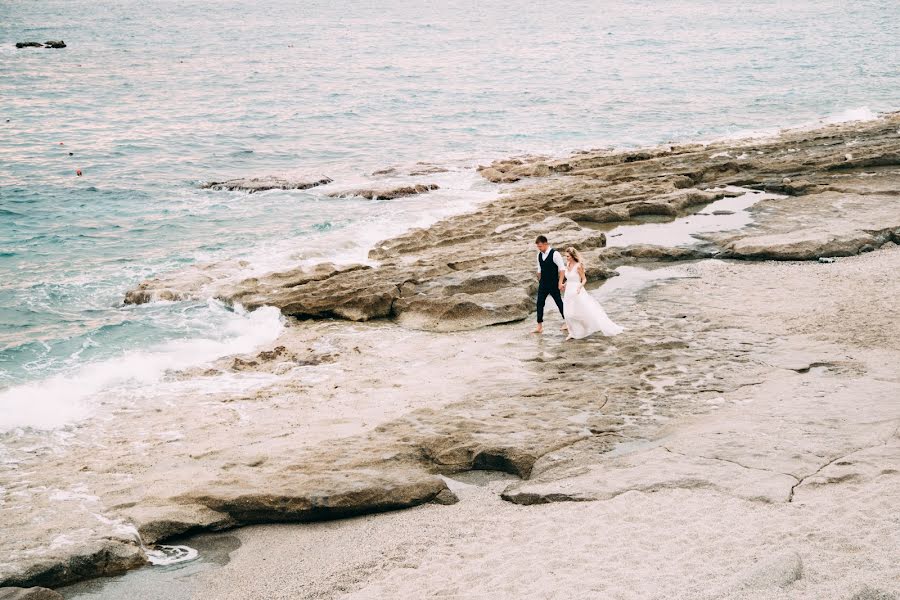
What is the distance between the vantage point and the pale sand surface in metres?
7.37

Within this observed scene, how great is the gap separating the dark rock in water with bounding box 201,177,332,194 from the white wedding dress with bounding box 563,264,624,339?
17273mm

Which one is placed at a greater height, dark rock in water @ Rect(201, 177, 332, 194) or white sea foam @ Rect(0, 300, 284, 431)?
dark rock in water @ Rect(201, 177, 332, 194)

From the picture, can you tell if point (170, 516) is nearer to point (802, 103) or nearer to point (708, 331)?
point (708, 331)

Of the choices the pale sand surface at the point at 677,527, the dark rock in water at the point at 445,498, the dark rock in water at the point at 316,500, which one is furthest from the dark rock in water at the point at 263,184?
the dark rock in water at the point at 445,498

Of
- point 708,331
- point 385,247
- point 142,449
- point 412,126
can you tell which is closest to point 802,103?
point 412,126

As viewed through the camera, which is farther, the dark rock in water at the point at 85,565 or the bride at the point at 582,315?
the bride at the point at 582,315

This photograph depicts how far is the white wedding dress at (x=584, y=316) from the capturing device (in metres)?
13.6

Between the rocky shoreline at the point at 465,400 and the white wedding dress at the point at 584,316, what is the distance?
495mm

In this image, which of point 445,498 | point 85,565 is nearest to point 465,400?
point 445,498

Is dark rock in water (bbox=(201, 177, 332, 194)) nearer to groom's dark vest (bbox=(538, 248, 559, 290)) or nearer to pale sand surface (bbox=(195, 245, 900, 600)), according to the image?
groom's dark vest (bbox=(538, 248, 559, 290))

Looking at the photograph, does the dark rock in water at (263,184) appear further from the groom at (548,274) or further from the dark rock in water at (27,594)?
the dark rock in water at (27,594)

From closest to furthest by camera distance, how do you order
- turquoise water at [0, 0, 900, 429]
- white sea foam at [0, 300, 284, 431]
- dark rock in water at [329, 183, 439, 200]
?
white sea foam at [0, 300, 284, 431]
turquoise water at [0, 0, 900, 429]
dark rock in water at [329, 183, 439, 200]

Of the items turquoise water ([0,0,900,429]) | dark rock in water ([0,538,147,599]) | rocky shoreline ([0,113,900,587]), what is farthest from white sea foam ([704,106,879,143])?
dark rock in water ([0,538,147,599])

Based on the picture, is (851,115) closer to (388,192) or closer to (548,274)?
(388,192)
